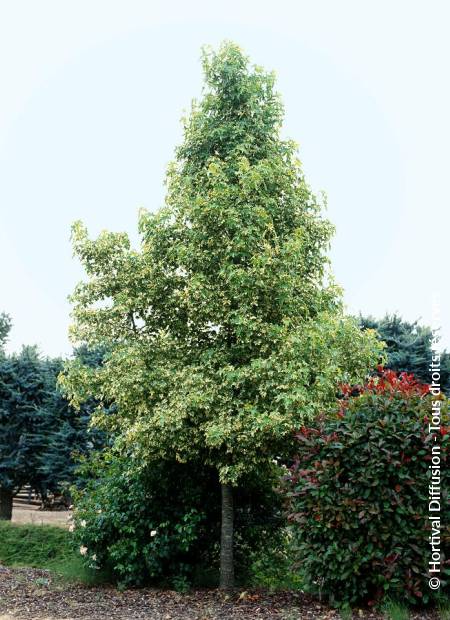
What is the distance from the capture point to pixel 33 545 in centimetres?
1606

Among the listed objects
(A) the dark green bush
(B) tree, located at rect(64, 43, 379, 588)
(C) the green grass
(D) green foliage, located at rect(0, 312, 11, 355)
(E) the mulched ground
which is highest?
(D) green foliage, located at rect(0, 312, 11, 355)

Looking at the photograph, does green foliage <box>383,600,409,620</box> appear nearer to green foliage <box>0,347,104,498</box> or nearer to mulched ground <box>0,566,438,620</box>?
mulched ground <box>0,566,438,620</box>

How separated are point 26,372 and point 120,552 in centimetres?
1254

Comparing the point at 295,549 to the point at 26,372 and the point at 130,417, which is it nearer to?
the point at 130,417

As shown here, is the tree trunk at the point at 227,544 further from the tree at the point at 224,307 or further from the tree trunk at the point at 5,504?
the tree trunk at the point at 5,504

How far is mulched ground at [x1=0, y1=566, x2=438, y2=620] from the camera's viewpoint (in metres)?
8.12

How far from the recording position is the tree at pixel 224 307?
8984mm

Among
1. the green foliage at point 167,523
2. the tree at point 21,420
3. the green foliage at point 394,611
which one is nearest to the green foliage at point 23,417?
the tree at point 21,420

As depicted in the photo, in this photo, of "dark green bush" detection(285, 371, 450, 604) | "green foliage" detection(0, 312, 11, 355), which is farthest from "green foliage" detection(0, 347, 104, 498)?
"green foliage" detection(0, 312, 11, 355)

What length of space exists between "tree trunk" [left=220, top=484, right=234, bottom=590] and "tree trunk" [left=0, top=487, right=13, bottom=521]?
12678 millimetres

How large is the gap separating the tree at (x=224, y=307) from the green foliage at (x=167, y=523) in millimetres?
591

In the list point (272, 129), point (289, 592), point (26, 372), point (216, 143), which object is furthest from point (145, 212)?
point (26, 372)

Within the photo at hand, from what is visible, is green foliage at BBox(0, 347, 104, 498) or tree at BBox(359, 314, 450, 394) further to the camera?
green foliage at BBox(0, 347, 104, 498)

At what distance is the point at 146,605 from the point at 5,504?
42.1 feet
